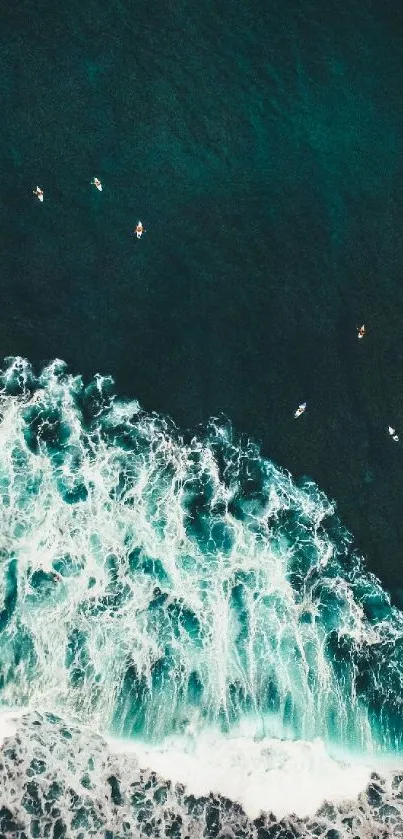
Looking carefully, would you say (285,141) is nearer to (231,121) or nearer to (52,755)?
(231,121)

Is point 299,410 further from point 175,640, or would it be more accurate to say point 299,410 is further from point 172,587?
point 175,640

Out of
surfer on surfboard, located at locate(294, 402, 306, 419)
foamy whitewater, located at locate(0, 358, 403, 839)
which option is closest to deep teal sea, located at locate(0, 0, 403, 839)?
foamy whitewater, located at locate(0, 358, 403, 839)

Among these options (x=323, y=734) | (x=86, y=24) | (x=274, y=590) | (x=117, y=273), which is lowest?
(x=323, y=734)

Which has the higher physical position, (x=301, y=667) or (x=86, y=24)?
(x=86, y=24)

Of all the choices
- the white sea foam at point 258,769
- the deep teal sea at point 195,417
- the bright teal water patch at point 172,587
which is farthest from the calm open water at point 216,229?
the white sea foam at point 258,769

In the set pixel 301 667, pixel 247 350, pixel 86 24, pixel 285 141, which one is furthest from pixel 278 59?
pixel 301 667

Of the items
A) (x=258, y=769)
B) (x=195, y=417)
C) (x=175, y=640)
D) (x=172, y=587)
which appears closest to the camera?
(x=258, y=769)

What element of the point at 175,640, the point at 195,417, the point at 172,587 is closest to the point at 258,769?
the point at 175,640
